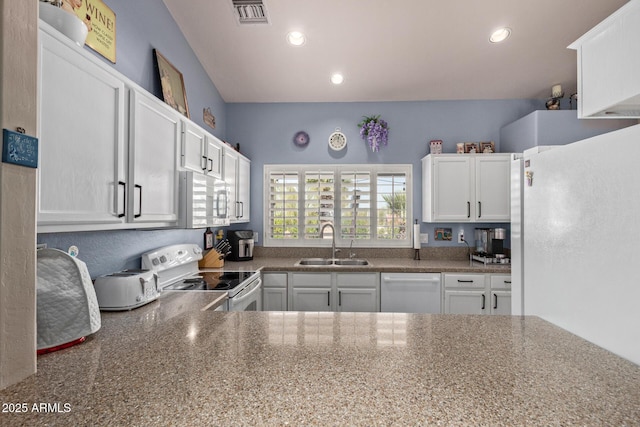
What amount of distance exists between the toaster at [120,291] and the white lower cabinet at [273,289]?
5.25ft

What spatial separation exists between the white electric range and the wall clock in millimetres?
1816

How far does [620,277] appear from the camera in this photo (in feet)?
2.92

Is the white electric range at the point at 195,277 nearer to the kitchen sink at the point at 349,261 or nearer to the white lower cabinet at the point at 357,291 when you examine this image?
the white lower cabinet at the point at 357,291

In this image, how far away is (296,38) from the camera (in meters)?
2.84

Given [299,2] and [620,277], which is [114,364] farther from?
[299,2]

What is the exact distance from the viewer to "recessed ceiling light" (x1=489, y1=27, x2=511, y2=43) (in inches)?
108

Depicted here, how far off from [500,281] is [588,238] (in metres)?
2.33

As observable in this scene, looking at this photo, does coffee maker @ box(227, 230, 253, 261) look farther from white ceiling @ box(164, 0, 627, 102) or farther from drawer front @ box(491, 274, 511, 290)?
drawer front @ box(491, 274, 511, 290)

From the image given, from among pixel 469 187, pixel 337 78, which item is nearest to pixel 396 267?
pixel 469 187

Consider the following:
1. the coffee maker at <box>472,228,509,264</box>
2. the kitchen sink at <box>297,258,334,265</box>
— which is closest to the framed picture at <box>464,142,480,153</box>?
the coffee maker at <box>472,228,509,264</box>

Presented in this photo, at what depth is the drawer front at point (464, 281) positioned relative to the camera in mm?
3086

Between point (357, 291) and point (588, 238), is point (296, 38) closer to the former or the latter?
point (357, 291)

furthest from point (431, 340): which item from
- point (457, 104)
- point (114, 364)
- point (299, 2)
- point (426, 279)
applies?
point (457, 104)

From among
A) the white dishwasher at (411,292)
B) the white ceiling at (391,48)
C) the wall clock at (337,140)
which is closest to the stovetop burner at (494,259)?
the white dishwasher at (411,292)
